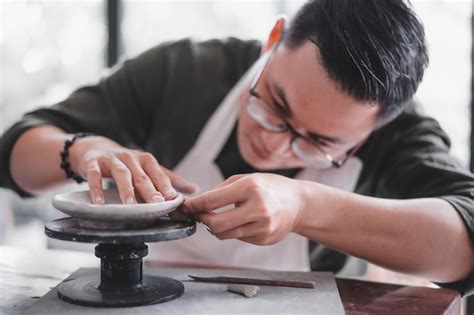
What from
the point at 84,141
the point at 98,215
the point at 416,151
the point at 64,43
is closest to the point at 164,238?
the point at 98,215

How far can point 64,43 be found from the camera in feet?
13.1

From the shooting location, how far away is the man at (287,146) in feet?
4.68

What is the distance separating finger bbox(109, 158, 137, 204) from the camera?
1.30 metres

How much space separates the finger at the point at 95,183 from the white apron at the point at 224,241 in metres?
0.66

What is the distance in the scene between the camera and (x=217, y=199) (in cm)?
126

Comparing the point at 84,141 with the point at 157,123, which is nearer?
the point at 84,141

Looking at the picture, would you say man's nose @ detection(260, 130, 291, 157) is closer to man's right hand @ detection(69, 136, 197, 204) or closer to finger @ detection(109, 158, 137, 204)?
man's right hand @ detection(69, 136, 197, 204)

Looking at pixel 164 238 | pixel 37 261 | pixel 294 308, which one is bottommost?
Answer: pixel 37 261

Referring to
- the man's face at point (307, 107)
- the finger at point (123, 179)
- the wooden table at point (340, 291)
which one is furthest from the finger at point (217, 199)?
the man's face at point (307, 107)

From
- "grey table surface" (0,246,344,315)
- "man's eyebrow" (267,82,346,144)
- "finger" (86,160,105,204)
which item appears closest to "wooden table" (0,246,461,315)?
"grey table surface" (0,246,344,315)

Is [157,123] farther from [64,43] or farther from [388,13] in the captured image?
[64,43]

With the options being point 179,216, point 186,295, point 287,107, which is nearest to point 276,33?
point 287,107

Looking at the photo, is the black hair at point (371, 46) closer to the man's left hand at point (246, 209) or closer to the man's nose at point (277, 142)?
the man's nose at point (277, 142)

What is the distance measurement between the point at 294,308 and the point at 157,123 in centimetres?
114
